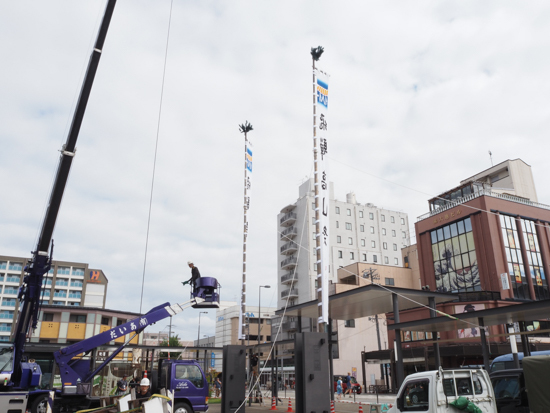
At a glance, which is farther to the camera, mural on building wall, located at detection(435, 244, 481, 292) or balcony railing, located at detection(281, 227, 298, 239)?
balcony railing, located at detection(281, 227, 298, 239)

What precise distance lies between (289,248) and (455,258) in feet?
152

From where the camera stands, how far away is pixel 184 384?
16.3 meters

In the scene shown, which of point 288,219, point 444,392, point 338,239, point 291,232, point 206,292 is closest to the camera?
point 444,392

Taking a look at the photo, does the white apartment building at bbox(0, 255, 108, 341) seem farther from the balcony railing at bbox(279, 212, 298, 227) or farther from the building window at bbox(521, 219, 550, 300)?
the building window at bbox(521, 219, 550, 300)

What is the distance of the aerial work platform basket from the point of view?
17.4m

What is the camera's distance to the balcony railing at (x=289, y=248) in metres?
89.9

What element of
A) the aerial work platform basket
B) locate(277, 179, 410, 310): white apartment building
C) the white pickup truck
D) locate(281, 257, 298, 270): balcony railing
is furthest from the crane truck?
locate(281, 257, 298, 270): balcony railing

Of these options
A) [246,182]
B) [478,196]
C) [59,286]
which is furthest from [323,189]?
[59,286]

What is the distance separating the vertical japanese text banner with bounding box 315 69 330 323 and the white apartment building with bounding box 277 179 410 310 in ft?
219

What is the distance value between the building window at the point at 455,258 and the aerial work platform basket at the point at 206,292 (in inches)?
1395

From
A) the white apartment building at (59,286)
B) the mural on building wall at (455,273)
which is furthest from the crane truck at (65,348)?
the white apartment building at (59,286)

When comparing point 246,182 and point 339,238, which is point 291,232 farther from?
point 246,182

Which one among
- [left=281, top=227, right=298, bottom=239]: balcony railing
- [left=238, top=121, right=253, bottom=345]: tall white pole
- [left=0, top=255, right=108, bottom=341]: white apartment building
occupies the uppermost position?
[left=281, top=227, right=298, bottom=239]: balcony railing

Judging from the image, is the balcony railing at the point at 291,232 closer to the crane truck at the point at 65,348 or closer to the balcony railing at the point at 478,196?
the balcony railing at the point at 478,196
